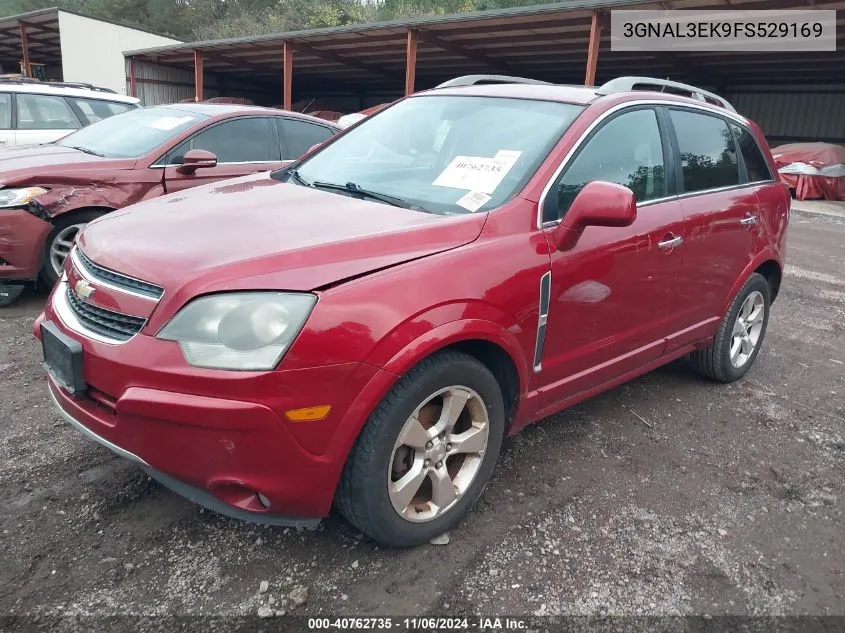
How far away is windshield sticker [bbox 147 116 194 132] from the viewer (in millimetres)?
5462

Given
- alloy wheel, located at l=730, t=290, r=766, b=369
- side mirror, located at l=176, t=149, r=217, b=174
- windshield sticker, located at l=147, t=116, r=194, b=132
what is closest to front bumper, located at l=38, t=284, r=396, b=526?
side mirror, located at l=176, t=149, r=217, b=174

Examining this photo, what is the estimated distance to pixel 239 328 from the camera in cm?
191

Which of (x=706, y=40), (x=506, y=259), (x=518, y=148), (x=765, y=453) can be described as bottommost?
(x=765, y=453)

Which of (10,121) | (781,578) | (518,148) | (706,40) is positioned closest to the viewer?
(781,578)

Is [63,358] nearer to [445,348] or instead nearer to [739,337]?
[445,348]

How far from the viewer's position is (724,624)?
2127mm

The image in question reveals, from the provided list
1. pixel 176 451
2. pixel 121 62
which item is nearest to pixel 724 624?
pixel 176 451

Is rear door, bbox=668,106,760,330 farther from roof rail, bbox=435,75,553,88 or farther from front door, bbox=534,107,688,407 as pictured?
roof rail, bbox=435,75,553,88

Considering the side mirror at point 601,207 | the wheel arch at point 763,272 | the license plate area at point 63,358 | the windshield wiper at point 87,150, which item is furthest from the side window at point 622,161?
the windshield wiper at point 87,150

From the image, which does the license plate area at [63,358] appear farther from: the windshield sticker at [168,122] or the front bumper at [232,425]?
the windshield sticker at [168,122]

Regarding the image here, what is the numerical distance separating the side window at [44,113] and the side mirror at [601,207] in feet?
24.1

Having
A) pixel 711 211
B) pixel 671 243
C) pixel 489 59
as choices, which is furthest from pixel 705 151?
pixel 489 59

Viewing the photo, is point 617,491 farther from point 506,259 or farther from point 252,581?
point 252,581

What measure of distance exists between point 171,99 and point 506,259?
92.0ft
